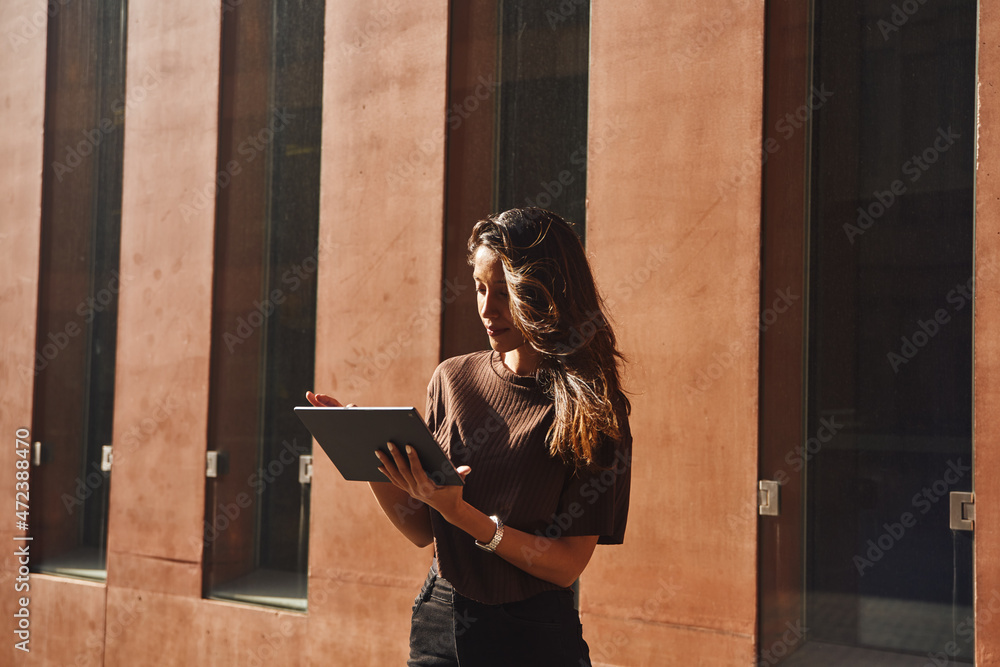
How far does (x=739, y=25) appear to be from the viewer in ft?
14.3

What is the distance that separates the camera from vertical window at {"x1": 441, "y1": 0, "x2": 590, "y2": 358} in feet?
16.8

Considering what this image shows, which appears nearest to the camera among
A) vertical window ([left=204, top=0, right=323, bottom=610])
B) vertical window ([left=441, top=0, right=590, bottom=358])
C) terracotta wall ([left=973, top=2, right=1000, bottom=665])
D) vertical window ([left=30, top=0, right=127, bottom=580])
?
terracotta wall ([left=973, top=2, right=1000, bottom=665])

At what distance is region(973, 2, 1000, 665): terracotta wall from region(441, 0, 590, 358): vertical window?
1944 mm

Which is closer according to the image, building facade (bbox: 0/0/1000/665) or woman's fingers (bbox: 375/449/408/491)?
woman's fingers (bbox: 375/449/408/491)

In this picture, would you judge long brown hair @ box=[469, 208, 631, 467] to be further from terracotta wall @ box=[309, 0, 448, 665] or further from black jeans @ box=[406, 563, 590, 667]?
terracotta wall @ box=[309, 0, 448, 665]

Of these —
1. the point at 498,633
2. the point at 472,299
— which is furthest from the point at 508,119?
the point at 498,633

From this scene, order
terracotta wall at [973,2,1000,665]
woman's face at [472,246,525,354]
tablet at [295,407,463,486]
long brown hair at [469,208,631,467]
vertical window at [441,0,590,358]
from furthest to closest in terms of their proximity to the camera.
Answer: vertical window at [441,0,590,358]
terracotta wall at [973,2,1000,665]
woman's face at [472,246,525,354]
long brown hair at [469,208,631,467]
tablet at [295,407,463,486]

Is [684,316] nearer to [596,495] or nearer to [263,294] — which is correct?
[596,495]

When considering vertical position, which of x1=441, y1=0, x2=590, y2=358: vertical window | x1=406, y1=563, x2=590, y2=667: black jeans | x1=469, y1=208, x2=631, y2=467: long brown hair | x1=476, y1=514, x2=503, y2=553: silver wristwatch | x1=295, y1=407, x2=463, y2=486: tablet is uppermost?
x1=441, y1=0, x2=590, y2=358: vertical window

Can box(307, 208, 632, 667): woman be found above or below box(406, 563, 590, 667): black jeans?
above

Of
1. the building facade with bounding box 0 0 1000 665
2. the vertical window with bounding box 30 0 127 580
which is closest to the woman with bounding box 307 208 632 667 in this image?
the building facade with bounding box 0 0 1000 665

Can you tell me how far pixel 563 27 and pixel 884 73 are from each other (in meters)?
1.71

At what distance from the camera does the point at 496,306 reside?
107 inches

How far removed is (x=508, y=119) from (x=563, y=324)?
296 centimetres
